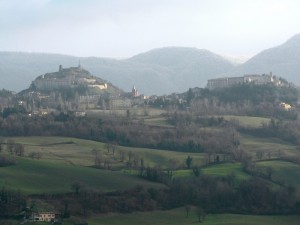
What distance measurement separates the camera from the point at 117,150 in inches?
2825

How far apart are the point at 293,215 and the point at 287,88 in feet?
202

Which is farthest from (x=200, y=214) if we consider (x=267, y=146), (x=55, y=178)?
(x=267, y=146)

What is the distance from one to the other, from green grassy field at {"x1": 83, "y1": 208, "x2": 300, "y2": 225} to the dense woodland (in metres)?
0.89

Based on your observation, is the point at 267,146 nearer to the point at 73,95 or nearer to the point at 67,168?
the point at 67,168

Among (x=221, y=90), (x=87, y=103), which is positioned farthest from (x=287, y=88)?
(x=87, y=103)

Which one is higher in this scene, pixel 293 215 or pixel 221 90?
pixel 221 90

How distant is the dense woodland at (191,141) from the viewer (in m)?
54.3

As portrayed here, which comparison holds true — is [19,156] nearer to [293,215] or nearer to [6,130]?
[6,130]

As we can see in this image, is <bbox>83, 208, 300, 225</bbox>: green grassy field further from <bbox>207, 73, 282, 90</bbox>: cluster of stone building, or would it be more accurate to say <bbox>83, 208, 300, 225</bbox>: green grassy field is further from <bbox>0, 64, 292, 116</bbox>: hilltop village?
<bbox>207, 73, 282, 90</bbox>: cluster of stone building

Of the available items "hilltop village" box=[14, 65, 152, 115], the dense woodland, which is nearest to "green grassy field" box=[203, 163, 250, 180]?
the dense woodland

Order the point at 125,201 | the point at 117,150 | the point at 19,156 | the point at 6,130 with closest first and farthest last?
the point at 125,201
the point at 19,156
the point at 117,150
the point at 6,130

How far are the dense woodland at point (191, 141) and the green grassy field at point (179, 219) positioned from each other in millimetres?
894

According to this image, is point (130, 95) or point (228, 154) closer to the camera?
point (228, 154)

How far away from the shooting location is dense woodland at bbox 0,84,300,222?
54281 millimetres
